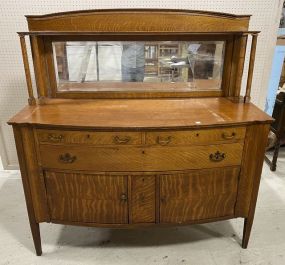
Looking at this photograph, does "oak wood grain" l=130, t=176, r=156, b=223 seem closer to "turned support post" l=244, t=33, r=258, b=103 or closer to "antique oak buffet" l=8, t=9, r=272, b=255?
"antique oak buffet" l=8, t=9, r=272, b=255

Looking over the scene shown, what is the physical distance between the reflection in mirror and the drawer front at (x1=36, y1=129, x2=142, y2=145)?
0.48 meters

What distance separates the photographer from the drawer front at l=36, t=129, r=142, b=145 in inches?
49.0

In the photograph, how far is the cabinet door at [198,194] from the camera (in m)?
1.35

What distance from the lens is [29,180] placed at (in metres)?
1.36

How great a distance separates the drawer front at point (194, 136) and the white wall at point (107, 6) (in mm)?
959

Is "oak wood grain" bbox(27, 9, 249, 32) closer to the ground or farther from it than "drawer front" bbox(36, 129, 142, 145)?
farther from it

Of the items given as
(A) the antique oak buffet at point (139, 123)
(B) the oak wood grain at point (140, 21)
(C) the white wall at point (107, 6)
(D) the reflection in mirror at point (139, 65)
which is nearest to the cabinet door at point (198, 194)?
(A) the antique oak buffet at point (139, 123)

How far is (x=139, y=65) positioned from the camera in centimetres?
167

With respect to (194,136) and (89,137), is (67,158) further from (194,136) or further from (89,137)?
(194,136)

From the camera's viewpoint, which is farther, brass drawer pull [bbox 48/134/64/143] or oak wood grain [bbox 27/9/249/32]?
oak wood grain [bbox 27/9/249/32]

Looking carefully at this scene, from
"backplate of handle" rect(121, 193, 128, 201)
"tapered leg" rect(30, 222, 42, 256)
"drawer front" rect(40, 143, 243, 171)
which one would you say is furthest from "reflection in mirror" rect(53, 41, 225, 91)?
"tapered leg" rect(30, 222, 42, 256)

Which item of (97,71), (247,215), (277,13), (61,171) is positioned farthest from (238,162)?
(277,13)

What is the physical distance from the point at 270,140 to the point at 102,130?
1985 millimetres

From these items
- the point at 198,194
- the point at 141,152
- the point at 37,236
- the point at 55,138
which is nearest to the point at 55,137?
the point at 55,138
